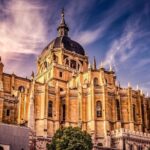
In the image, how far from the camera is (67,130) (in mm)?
40719

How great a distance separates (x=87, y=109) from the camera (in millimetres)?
55875

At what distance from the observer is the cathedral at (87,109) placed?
168 ft

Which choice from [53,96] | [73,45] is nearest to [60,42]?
[73,45]

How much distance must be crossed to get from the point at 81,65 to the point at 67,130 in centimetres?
3452

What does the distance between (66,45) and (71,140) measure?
37.5 metres

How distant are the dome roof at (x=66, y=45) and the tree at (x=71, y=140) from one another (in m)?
34.4

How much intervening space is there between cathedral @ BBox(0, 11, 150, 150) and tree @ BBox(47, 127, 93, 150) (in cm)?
638

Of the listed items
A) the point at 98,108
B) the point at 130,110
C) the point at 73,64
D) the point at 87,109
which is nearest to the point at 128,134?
the point at 130,110

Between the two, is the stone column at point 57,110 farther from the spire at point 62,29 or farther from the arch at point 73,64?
the spire at point 62,29

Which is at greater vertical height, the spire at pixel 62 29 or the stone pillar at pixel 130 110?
the spire at pixel 62 29

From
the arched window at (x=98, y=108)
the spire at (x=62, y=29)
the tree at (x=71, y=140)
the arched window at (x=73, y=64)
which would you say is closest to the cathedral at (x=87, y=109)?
the arched window at (x=98, y=108)

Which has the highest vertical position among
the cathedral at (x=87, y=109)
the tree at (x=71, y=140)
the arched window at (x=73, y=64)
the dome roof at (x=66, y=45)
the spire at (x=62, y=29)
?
the spire at (x=62, y=29)

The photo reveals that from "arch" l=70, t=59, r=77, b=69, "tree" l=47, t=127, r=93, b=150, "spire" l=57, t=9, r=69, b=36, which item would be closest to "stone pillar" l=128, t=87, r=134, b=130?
"tree" l=47, t=127, r=93, b=150

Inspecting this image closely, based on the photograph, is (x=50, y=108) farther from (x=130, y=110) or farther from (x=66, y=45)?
(x=66, y=45)
